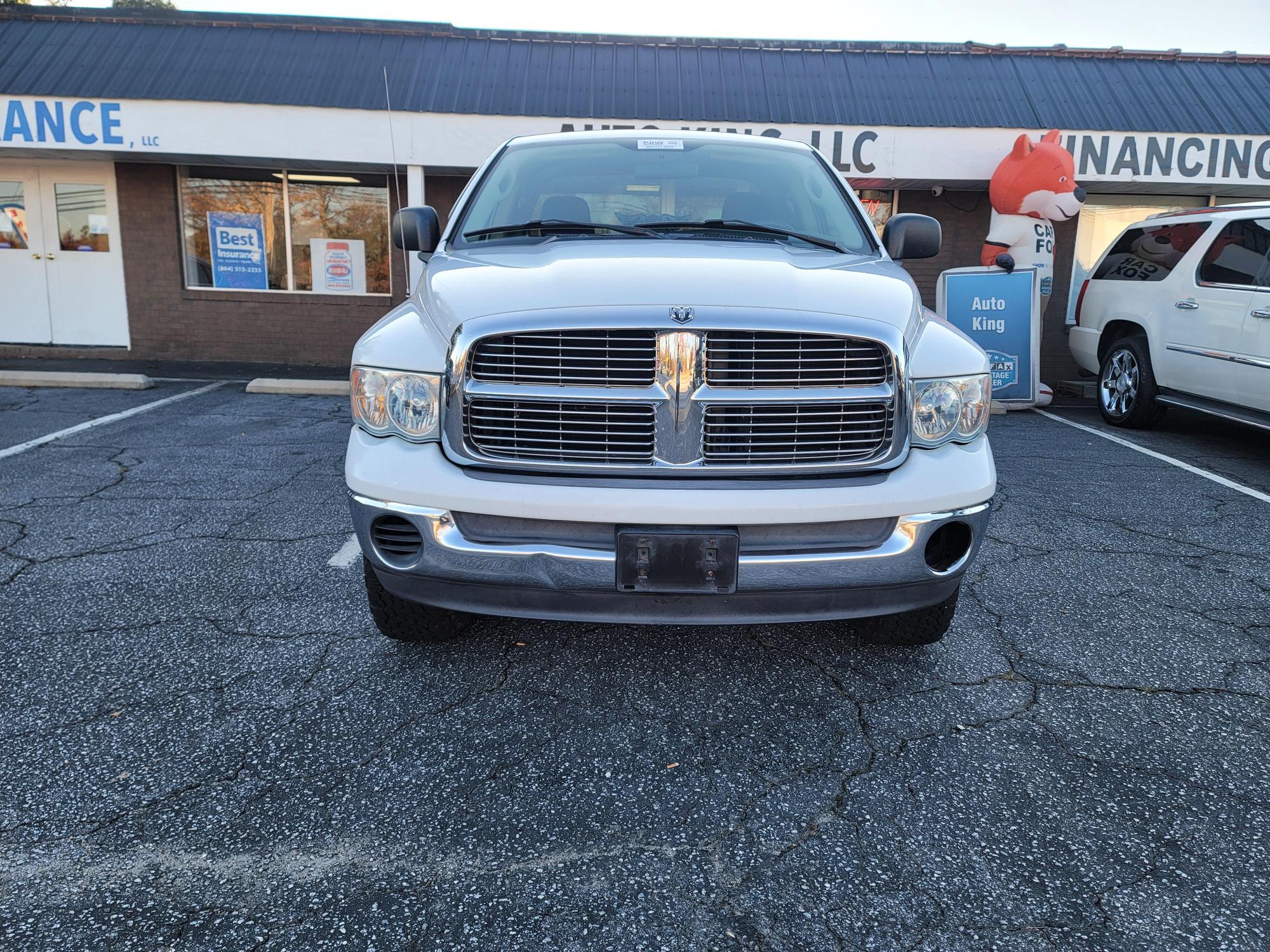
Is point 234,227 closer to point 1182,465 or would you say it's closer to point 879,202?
point 879,202

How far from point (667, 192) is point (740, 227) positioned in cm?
42

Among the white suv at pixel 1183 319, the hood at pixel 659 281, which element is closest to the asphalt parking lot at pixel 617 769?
the hood at pixel 659 281

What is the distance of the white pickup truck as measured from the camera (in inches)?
99.8

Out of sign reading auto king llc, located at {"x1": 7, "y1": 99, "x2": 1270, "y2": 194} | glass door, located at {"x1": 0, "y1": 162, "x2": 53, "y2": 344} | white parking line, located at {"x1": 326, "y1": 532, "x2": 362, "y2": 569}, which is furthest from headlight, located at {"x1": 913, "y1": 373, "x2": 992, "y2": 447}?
glass door, located at {"x1": 0, "y1": 162, "x2": 53, "y2": 344}

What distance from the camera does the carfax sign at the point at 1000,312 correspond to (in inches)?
352

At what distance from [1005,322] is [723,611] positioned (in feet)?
24.6

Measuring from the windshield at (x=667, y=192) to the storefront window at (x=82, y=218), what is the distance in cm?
1006

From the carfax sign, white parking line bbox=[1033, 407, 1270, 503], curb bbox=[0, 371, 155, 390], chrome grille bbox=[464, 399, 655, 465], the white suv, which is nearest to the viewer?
chrome grille bbox=[464, 399, 655, 465]

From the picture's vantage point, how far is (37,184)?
11.7 meters

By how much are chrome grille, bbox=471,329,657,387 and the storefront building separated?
694 centimetres

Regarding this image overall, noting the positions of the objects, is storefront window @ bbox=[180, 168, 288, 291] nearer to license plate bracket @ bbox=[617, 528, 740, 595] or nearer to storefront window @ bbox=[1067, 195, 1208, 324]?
storefront window @ bbox=[1067, 195, 1208, 324]

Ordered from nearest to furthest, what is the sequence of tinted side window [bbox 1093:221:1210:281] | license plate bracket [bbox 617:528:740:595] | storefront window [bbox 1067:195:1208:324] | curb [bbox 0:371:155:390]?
license plate bracket [bbox 617:528:740:595], tinted side window [bbox 1093:221:1210:281], curb [bbox 0:371:155:390], storefront window [bbox 1067:195:1208:324]

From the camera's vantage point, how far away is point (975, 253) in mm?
11852

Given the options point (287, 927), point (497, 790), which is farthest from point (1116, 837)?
point (287, 927)
